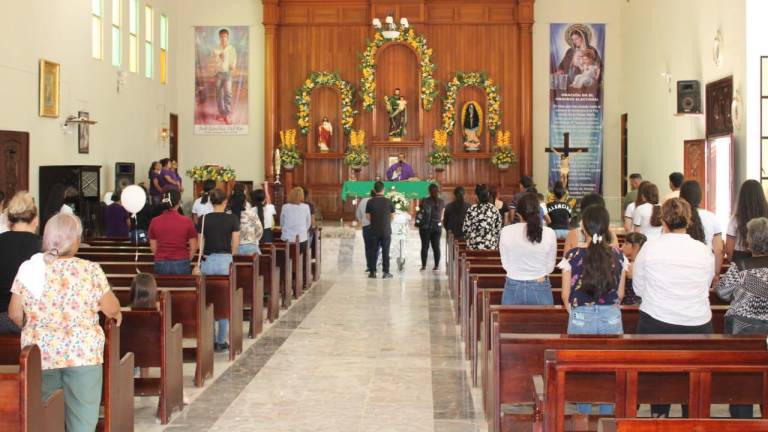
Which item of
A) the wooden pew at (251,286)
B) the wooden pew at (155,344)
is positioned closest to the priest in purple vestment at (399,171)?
the wooden pew at (251,286)

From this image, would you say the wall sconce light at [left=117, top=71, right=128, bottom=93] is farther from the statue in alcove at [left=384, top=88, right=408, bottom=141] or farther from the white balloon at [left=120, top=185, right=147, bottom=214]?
the white balloon at [left=120, top=185, right=147, bottom=214]

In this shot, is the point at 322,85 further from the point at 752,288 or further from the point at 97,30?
the point at 752,288

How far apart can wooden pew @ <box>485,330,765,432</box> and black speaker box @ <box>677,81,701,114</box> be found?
38.5 ft

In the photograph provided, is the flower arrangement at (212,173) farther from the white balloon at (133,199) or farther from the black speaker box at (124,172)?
the white balloon at (133,199)

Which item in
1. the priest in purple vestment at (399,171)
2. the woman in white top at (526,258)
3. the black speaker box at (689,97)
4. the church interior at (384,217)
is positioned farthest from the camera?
the priest in purple vestment at (399,171)

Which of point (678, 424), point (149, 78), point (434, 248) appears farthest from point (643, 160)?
point (678, 424)

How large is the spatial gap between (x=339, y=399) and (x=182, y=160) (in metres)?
17.5

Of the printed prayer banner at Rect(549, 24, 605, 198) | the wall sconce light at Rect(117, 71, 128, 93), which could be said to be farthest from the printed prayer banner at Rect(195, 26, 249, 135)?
the printed prayer banner at Rect(549, 24, 605, 198)

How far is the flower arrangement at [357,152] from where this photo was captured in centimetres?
2309

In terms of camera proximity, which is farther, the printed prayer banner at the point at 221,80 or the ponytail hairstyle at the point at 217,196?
the printed prayer banner at the point at 221,80

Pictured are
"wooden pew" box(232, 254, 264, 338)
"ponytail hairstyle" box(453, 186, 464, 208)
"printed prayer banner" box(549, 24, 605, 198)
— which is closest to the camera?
"wooden pew" box(232, 254, 264, 338)

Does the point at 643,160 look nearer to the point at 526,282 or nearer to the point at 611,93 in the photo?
the point at 611,93

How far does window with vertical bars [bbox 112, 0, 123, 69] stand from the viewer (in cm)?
2000

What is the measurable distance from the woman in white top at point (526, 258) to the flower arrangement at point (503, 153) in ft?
51.1
